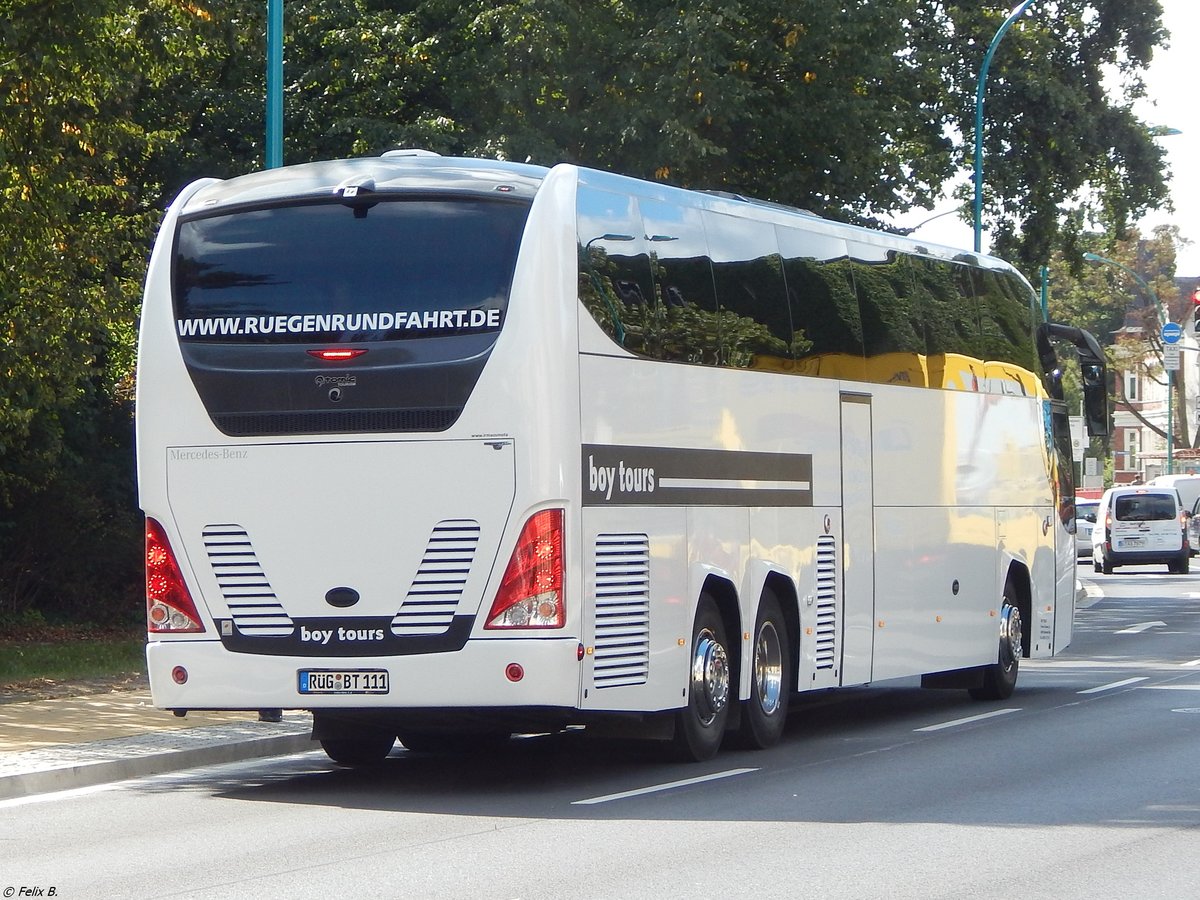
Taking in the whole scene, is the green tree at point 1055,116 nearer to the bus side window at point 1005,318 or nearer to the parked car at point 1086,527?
the bus side window at point 1005,318

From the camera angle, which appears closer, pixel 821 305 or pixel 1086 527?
pixel 821 305

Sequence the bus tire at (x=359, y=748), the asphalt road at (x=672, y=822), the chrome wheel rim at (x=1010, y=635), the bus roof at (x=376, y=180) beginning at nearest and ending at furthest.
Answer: the asphalt road at (x=672, y=822) → the bus roof at (x=376, y=180) → the bus tire at (x=359, y=748) → the chrome wheel rim at (x=1010, y=635)

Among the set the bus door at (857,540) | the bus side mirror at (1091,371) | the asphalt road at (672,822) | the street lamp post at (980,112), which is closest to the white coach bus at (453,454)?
the asphalt road at (672,822)

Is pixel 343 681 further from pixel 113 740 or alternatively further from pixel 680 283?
pixel 680 283

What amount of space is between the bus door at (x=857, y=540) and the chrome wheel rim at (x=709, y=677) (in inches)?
84.3

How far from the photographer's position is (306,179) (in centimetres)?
1266

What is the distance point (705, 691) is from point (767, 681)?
1.12 m

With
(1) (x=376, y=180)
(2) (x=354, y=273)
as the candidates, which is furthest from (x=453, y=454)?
(1) (x=376, y=180)

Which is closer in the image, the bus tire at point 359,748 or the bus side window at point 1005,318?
the bus tire at point 359,748

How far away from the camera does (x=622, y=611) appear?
1235 cm

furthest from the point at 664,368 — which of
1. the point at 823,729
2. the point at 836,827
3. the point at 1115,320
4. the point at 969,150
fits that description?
the point at 1115,320

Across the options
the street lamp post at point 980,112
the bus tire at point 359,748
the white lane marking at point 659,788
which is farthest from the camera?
the street lamp post at point 980,112

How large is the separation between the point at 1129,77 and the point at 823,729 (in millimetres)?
25652

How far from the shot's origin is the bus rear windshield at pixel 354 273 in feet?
39.4
